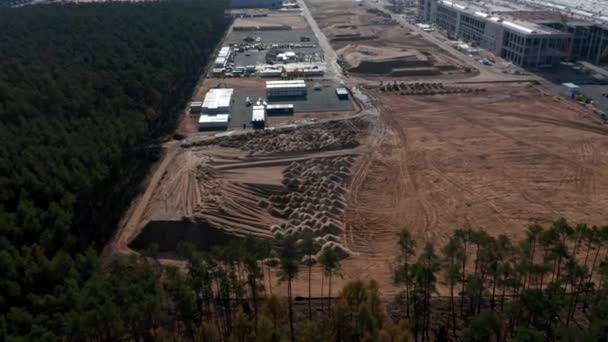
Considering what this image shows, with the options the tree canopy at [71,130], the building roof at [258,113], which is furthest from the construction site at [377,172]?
the tree canopy at [71,130]

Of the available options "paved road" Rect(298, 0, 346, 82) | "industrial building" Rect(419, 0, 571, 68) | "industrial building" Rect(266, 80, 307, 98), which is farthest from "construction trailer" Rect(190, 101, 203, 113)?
"industrial building" Rect(419, 0, 571, 68)

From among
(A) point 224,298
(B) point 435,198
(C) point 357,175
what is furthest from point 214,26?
(A) point 224,298

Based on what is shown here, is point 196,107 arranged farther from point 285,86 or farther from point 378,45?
point 378,45

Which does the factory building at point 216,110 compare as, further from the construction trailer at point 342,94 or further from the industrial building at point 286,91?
the construction trailer at point 342,94

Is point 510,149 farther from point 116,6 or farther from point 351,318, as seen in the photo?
point 116,6

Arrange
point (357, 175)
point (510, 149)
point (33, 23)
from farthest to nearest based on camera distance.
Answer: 1. point (33, 23)
2. point (510, 149)
3. point (357, 175)

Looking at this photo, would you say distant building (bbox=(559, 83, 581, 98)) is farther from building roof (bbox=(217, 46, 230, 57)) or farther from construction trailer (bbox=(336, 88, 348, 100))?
building roof (bbox=(217, 46, 230, 57))
